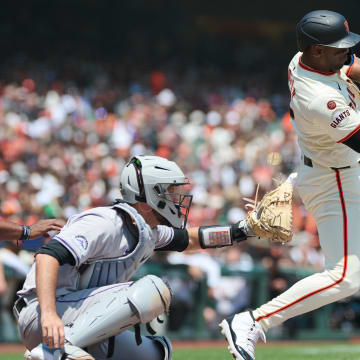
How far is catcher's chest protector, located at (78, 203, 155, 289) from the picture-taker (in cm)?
362

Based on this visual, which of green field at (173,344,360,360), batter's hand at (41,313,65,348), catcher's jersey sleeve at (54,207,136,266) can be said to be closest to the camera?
batter's hand at (41,313,65,348)

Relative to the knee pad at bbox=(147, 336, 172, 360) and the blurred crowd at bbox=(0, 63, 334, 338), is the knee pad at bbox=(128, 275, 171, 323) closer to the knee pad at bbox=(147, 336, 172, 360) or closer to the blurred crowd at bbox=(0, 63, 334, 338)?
the knee pad at bbox=(147, 336, 172, 360)

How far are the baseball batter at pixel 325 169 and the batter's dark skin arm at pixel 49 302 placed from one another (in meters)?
1.17

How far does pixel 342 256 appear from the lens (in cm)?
421

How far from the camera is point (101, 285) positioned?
3.76 metres

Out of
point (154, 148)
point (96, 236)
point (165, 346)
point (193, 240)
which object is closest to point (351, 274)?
point (193, 240)

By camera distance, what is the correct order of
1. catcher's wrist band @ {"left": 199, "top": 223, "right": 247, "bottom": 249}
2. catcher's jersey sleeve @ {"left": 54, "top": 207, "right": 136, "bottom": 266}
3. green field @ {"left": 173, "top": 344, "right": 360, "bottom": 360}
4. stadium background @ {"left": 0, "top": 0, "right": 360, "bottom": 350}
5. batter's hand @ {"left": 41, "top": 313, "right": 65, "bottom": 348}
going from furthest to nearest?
stadium background @ {"left": 0, "top": 0, "right": 360, "bottom": 350} → green field @ {"left": 173, "top": 344, "right": 360, "bottom": 360} → catcher's wrist band @ {"left": 199, "top": 223, "right": 247, "bottom": 249} → catcher's jersey sleeve @ {"left": 54, "top": 207, "right": 136, "bottom": 266} → batter's hand @ {"left": 41, "top": 313, "right": 65, "bottom": 348}

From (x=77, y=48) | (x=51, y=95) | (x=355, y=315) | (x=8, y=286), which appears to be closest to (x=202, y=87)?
(x=77, y=48)

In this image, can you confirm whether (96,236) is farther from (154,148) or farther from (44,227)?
(154,148)

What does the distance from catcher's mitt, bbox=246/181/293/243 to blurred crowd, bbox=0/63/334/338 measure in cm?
481

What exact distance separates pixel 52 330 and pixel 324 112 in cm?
187

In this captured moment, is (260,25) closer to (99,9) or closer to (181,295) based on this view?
(99,9)

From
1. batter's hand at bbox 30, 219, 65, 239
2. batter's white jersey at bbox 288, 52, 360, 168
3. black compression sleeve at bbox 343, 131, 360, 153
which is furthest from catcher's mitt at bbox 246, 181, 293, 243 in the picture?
batter's hand at bbox 30, 219, 65, 239

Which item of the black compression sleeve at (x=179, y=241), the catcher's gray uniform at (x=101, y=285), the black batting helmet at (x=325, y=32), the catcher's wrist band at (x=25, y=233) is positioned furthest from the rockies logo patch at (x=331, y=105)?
the catcher's wrist band at (x=25, y=233)
